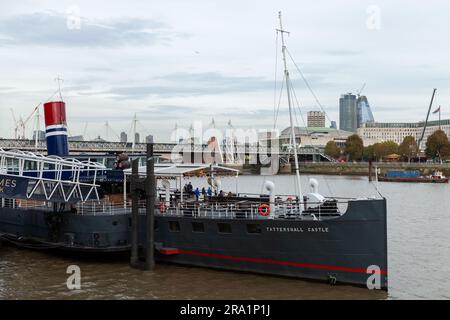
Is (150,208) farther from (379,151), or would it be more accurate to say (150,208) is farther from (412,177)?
(379,151)

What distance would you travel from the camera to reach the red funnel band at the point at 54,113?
3528 cm

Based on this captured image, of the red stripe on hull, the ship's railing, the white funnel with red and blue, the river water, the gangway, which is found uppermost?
the white funnel with red and blue

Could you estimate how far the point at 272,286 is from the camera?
24.2 m

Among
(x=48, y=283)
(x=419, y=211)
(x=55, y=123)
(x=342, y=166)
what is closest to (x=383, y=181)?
(x=342, y=166)

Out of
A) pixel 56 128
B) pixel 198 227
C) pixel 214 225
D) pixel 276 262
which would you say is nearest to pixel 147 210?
pixel 198 227

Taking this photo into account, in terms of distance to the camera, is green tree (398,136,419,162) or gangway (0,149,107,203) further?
green tree (398,136,419,162)

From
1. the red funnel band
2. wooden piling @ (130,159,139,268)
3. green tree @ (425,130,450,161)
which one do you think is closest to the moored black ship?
the red funnel band

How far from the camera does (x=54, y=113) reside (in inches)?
1396

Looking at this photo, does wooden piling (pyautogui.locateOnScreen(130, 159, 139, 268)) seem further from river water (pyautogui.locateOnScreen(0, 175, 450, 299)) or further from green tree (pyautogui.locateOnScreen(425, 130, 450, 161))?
green tree (pyautogui.locateOnScreen(425, 130, 450, 161))

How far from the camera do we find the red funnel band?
3528 centimetres

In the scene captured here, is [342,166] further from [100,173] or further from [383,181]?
[100,173]
